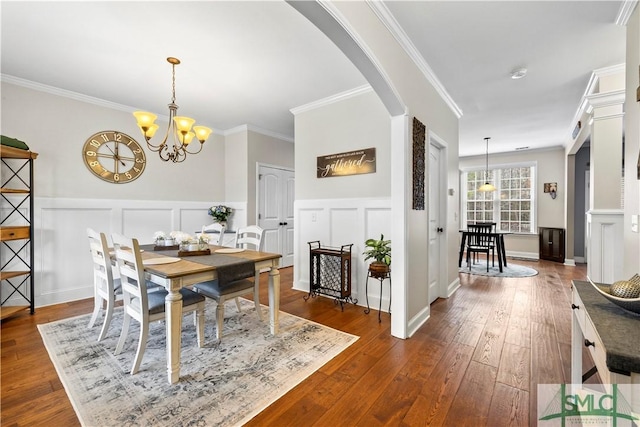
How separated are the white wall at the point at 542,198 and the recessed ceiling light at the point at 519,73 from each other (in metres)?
4.72

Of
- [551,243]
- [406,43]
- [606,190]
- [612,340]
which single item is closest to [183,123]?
[406,43]

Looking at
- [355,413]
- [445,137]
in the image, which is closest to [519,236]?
[445,137]

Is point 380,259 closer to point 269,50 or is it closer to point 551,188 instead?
point 269,50

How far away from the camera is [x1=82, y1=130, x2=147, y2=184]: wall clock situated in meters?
3.68

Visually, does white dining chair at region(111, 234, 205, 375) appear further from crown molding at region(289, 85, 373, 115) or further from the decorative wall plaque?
crown molding at region(289, 85, 373, 115)

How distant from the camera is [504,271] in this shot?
5207mm

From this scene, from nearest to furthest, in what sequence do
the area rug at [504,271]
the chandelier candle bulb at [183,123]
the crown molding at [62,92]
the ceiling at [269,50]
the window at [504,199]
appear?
1. the ceiling at [269,50]
2. the chandelier candle bulb at [183,123]
3. the crown molding at [62,92]
4. the area rug at [504,271]
5. the window at [504,199]

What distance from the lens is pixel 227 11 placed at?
2.06 meters

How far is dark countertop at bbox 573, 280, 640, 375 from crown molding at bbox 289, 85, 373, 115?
2.83 meters

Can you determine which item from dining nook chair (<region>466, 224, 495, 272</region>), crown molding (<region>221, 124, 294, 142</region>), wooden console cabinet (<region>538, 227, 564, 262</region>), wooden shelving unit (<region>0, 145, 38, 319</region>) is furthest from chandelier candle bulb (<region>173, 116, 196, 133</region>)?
wooden console cabinet (<region>538, 227, 564, 262</region>)

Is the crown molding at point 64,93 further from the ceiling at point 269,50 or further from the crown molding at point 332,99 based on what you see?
the crown molding at point 332,99

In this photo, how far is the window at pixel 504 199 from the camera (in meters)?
6.93

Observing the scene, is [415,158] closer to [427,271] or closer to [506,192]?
[427,271]

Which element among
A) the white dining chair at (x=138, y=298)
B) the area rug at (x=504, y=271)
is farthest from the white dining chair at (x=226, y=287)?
the area rug at (x=504, y=271)
